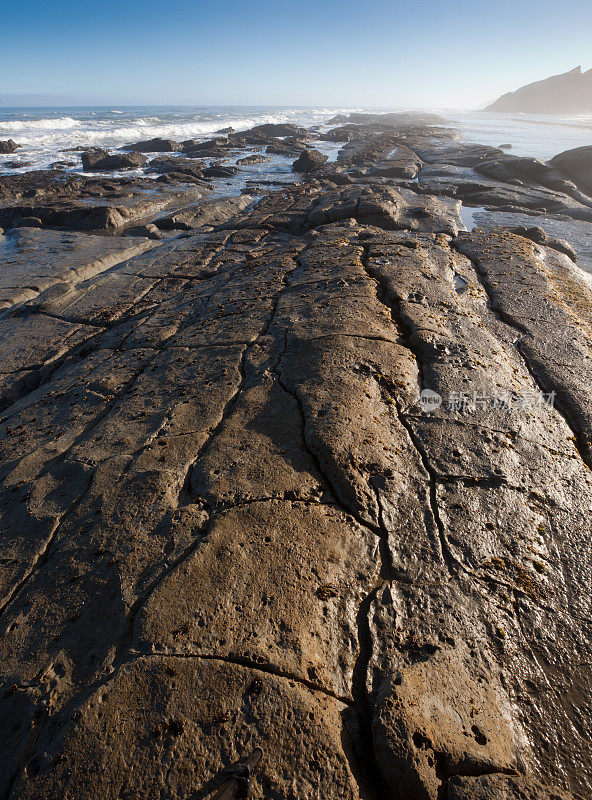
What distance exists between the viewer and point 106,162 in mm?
23875

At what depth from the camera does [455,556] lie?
273 centimetres

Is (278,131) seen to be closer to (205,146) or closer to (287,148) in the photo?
(287,148)

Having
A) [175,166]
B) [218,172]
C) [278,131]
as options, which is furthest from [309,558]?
[278,131]

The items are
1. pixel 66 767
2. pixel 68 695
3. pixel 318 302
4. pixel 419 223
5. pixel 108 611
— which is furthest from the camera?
pixel 419 223

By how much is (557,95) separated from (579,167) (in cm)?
14793

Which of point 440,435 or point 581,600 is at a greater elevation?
point 440,435

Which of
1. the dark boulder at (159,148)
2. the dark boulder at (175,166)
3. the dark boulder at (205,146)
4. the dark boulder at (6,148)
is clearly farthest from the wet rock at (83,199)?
the dark boulder at (159,148)

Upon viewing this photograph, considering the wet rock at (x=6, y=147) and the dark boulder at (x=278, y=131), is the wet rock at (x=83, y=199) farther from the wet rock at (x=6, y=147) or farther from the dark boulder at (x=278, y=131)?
the dark boulder at (x=278, y=131)

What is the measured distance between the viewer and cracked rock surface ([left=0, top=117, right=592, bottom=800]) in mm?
1885

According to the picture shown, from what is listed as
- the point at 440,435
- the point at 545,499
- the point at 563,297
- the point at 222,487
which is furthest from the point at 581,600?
the point at 563,297

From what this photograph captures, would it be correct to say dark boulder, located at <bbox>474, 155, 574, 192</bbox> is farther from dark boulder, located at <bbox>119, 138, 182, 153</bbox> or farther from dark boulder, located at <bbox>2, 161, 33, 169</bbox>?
dark boulder, located at <bbox>119, 138, 182, 153</bbox>

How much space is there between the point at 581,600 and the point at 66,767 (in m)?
2.89

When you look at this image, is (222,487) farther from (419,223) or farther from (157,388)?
(419,223)

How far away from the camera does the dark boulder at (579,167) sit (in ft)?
53.8
